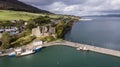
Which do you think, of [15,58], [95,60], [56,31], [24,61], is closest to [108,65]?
[95,60]

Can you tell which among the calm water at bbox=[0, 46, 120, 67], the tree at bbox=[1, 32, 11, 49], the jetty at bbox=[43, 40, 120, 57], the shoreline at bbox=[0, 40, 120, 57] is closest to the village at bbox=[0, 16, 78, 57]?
the tree at bbox=[1, 32, 11, 49]

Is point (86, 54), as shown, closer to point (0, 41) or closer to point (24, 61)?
point (24, 61)

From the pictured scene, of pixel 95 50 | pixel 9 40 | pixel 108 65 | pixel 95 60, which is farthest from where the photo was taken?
pixel 9 40

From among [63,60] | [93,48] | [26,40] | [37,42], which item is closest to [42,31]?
[26,40]

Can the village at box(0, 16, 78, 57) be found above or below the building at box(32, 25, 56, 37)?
below

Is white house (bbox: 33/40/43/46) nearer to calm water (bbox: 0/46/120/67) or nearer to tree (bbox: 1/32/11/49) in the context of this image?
calm water (bbox: 0/46/120/67)

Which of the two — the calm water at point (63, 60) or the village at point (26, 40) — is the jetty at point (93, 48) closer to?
the calm water at point (63, 60)

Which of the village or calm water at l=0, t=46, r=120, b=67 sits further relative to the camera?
the village

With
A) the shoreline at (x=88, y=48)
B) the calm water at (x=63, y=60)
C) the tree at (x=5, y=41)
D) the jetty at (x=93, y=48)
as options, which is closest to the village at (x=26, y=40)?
the tree at (x=5, y=41)

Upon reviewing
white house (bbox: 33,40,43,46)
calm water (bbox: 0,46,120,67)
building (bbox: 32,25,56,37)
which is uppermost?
building (bbox: 32,25,56,37)

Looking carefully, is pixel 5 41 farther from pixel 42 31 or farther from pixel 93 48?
pixel 93 48

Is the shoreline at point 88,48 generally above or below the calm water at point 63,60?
above
